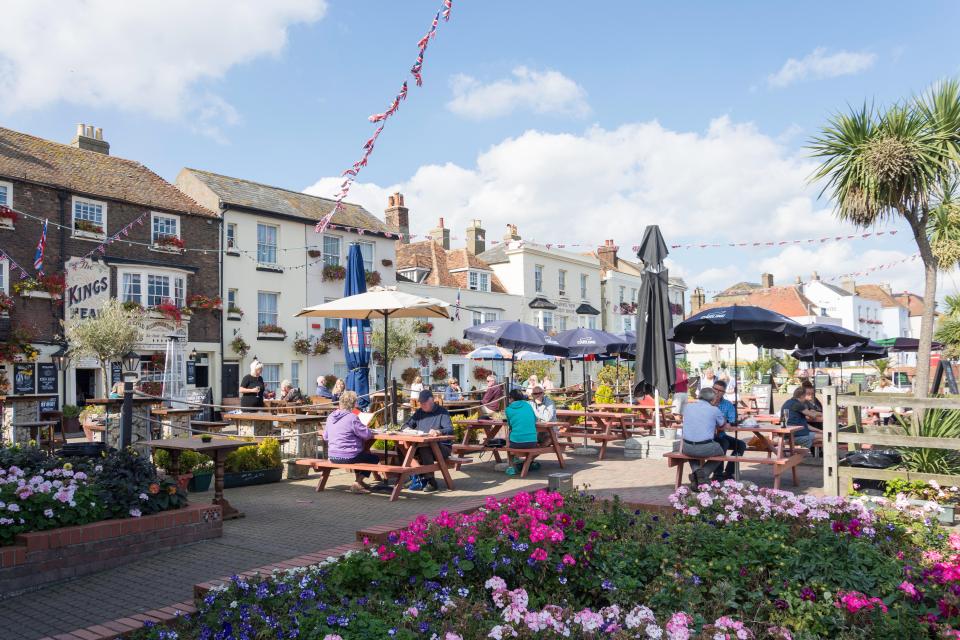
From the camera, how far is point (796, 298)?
62969 mm

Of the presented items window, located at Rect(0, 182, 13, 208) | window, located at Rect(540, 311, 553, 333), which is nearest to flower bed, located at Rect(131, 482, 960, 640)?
window, located at Rect(0, 182, 13, 208)

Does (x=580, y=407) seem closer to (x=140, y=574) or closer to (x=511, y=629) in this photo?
(x=140, y=574)

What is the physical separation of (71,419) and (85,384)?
3.61m

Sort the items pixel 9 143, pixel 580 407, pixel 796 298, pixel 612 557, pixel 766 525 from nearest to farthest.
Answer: pixel 612 557
pixel 766 525
pixel 580 407
pixel 9 143
pixel 796 298

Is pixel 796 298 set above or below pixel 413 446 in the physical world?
above

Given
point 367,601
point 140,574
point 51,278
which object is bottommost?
point 140,574

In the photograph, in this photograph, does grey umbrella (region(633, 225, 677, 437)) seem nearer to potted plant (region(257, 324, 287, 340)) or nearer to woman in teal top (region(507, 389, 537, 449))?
woman in teal top (region(507, 389, 537, 449))

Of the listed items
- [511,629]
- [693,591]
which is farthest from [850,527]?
[511,629]

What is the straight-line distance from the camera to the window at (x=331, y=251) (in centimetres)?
3092

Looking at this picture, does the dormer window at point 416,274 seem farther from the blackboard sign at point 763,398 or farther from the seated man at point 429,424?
the seated man at point 429,424

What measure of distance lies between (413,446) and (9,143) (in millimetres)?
21622

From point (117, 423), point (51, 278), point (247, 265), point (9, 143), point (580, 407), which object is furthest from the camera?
point (247, 265)

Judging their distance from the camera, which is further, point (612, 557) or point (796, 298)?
point (796, 298)

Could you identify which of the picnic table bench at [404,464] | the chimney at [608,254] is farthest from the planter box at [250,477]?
the chimney at [608,254]
